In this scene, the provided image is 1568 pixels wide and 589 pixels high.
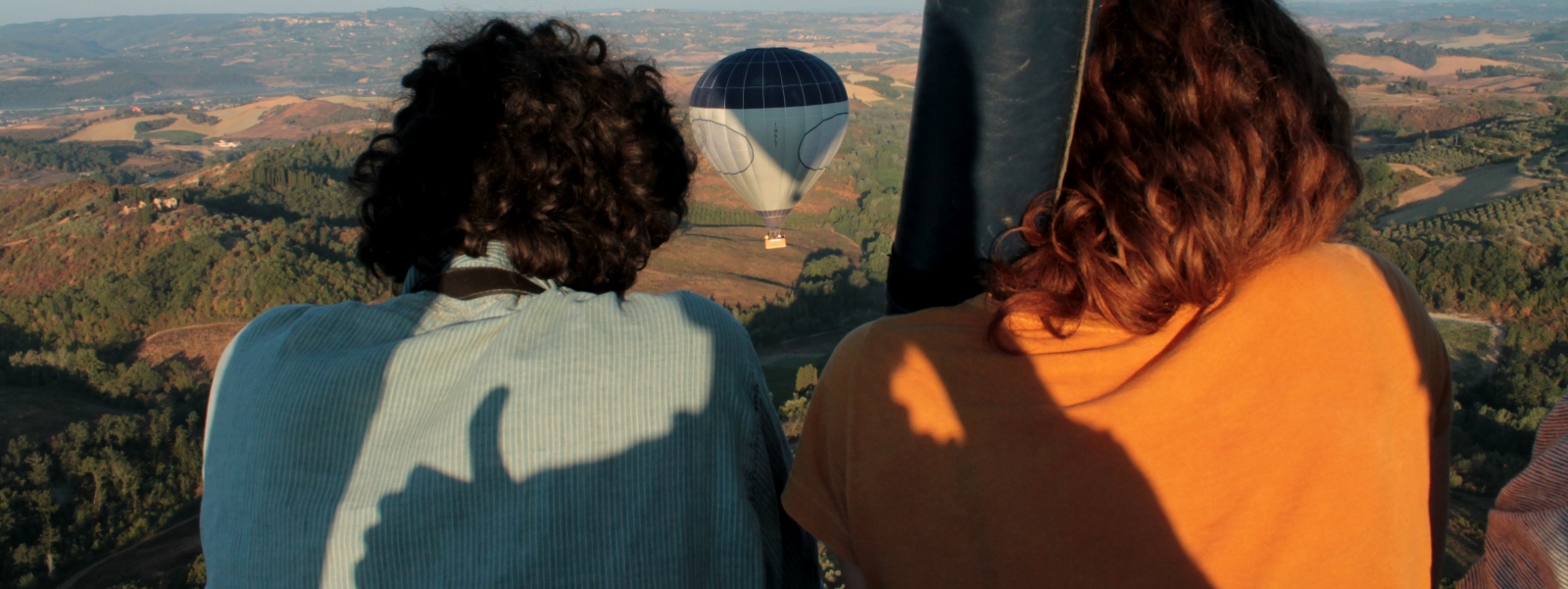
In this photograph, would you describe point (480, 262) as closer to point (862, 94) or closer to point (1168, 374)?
point (1168, 374)

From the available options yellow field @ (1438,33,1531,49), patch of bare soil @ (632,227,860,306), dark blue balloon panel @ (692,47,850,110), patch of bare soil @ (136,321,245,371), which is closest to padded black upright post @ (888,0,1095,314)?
dark blue balloon panel @ (692,47,850,110)

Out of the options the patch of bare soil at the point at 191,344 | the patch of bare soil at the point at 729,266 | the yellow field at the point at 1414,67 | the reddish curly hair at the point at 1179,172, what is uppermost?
the yellow field at the point at 1414,67

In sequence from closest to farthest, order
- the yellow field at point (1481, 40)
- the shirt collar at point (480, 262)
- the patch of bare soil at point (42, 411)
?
the shirt collar at point (480, 262)
the patch of bare soil at point (42, 411)
the yellow field at point (1481, 40)

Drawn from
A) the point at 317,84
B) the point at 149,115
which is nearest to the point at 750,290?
the point at 149,115

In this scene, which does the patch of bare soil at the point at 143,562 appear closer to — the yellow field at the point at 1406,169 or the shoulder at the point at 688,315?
the shoulder at the point at 688,315

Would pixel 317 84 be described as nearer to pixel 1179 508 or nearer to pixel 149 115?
pixel 149 115

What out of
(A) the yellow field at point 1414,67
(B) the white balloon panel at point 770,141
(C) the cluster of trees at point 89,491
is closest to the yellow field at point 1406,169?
(B) the white balloon panel at point 770,141
